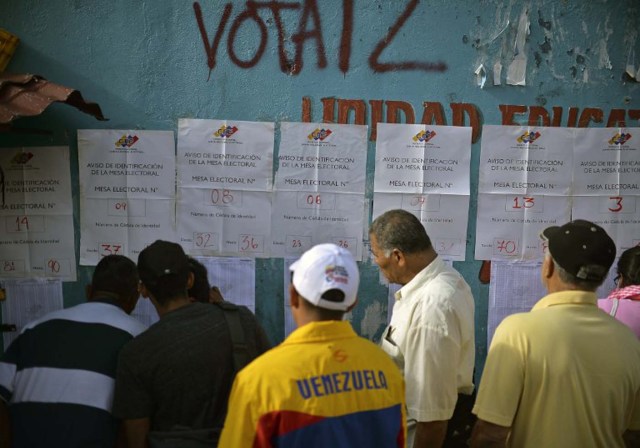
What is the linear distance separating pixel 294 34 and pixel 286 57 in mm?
144

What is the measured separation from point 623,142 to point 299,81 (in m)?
2.05

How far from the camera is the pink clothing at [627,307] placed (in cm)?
327

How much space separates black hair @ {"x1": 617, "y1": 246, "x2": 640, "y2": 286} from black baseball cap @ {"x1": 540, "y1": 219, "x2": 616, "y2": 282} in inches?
46.5

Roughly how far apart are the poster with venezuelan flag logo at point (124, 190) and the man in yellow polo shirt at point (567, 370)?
215 cm

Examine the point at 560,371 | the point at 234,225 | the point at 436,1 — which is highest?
the point at 436,1

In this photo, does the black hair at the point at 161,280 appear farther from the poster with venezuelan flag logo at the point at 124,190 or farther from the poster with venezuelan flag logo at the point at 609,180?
the poster with venezuelan flag logo at the point at 609,180

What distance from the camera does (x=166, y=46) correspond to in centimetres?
375

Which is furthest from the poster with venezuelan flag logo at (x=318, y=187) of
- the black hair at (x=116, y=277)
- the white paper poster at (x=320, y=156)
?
the black hair at (x=116, y=277)

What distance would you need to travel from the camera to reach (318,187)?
3816 mm

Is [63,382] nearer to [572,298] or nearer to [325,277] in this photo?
[325,277]

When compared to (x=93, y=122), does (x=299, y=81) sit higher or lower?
higher

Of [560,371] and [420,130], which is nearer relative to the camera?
[560,371]

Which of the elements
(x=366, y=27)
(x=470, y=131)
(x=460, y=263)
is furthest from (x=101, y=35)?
(x=460, y=263)

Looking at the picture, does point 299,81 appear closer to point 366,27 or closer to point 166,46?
point 366,27
